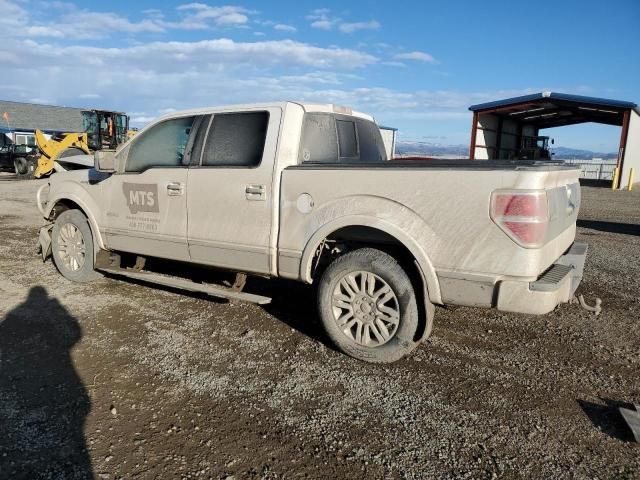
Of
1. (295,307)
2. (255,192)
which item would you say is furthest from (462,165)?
(295,307)

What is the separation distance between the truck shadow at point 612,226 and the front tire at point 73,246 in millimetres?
10128

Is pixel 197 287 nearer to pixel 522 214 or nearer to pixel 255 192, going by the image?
pixel 255 192

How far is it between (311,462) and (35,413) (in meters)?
1.82

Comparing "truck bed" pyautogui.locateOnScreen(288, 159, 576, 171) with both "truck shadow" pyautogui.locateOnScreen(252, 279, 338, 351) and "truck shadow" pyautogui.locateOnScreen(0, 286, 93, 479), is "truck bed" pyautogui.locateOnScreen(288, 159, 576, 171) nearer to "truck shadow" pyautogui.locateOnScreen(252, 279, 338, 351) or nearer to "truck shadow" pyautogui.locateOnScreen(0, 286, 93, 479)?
"truck shadow" pyautogui.locateOnScreen(252, 279, 338, 351)

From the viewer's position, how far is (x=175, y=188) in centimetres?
475

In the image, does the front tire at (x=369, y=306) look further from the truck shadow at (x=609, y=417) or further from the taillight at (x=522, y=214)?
the truck shadow at (x=609, y=417)

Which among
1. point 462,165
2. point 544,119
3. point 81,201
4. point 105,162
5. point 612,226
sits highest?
point 544,119

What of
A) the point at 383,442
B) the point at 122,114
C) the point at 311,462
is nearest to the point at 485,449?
the point at 383,442

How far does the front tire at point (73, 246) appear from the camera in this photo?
5.68 meters

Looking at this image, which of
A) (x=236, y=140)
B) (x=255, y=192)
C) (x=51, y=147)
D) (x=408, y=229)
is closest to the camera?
(x=408, y=229)

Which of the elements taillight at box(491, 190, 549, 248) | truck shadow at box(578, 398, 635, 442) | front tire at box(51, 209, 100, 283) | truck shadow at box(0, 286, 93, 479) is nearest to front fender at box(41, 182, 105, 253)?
front tire at box(51, 209, 100, 283)

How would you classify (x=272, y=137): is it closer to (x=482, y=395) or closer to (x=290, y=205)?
(x=290, y=205)

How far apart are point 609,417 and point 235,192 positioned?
Result: 10.9ft

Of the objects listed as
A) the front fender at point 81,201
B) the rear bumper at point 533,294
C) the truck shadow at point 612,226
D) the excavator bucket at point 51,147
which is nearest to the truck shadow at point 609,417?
the rear bumper at point 533,294
